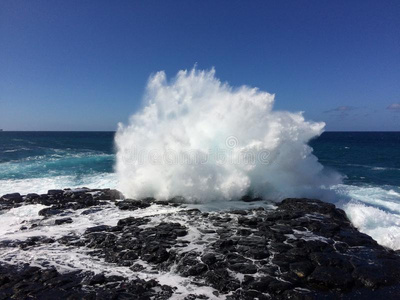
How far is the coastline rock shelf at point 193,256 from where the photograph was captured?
26.1 feet

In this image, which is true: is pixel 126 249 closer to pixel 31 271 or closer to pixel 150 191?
pixel 31 271

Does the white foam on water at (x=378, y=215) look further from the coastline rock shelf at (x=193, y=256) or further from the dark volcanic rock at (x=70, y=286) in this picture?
the dark volcanic rock at (x=70, y=286)

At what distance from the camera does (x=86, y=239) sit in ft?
37.2

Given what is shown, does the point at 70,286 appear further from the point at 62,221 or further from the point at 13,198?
the point at 13,198

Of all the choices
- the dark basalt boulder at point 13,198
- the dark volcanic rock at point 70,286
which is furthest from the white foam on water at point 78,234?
the dark basalt boulder at point 13,198

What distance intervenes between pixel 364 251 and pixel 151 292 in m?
8.02

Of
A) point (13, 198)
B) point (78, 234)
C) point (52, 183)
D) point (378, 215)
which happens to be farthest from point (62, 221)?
point (378, 215)

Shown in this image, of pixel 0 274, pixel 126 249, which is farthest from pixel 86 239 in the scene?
pixel 0 274

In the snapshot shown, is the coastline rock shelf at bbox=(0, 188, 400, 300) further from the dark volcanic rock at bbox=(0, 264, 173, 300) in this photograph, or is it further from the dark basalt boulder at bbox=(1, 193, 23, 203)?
the dark basalt boulder at bbox=(1, 193, 23, 203)

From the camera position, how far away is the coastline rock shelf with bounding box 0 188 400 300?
7.94 meters

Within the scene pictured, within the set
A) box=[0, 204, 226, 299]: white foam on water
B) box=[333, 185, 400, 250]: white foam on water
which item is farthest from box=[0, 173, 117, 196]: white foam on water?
box=[333, 185, 400, 250]: white foam on water

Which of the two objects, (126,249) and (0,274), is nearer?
(0,274)

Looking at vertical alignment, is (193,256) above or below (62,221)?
above

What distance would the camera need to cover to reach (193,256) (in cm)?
965
